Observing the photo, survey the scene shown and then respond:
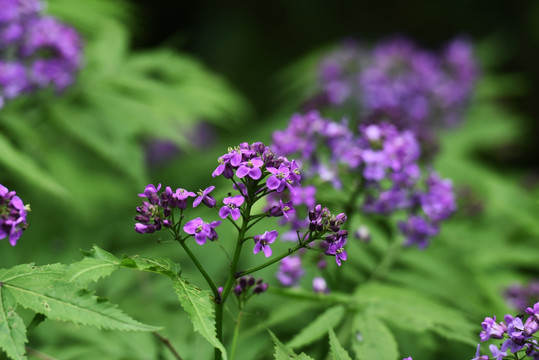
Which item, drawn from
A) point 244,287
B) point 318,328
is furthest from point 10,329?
point 318,328

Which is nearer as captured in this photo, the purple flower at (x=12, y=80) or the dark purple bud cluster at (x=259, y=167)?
the dark purple bud cluster at (x=259, y=167)

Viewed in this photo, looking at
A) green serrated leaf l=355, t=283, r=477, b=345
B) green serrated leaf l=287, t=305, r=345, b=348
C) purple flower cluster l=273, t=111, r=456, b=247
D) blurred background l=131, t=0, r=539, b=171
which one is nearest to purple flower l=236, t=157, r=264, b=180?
green serrated leaf l=287, t=305, r=345, b=348

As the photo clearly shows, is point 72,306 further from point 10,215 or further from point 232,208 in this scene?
point 232,208

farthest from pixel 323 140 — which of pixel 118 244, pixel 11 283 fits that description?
pixel 118 244

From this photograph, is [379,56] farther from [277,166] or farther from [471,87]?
[277,166]

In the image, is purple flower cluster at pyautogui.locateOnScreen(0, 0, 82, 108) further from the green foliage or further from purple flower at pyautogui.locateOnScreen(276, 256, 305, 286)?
the green foliage

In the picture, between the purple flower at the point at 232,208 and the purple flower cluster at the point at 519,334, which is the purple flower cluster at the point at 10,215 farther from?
the purple flower cluster at the point at 519,334

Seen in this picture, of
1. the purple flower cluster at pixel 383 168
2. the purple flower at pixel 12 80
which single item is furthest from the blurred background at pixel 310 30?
the purple flower cluster at pixel 383 168
